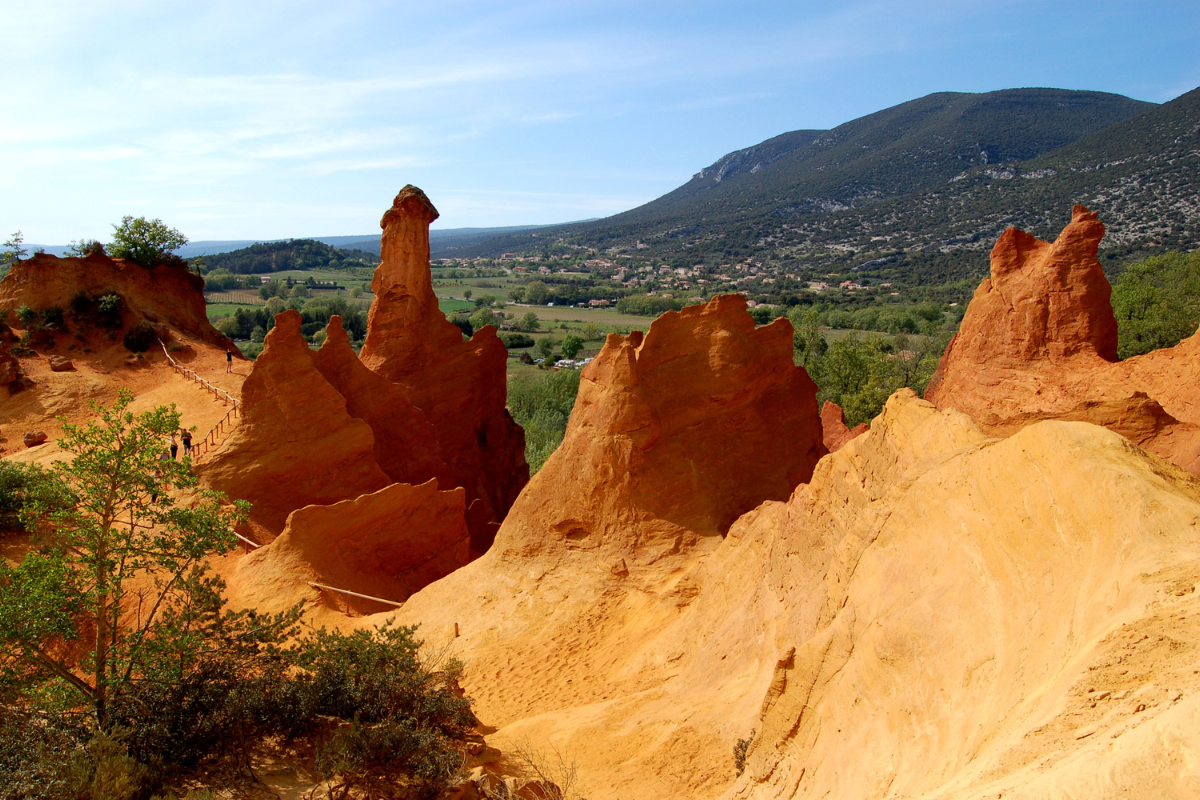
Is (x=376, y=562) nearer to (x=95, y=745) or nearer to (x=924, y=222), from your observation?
(x=95, y=745)

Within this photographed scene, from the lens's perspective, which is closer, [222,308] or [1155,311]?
[1155,311]

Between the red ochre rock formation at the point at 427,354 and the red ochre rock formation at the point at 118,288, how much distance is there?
15978mm

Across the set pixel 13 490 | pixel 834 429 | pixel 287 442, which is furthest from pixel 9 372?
pixel 834 429

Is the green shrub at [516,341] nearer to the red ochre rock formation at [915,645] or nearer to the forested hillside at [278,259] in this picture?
the red ochre rock formation at [915,645]

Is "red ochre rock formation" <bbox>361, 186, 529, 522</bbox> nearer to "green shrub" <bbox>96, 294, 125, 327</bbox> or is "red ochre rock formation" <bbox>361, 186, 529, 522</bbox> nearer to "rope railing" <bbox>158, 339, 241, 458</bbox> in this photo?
"rope railing" <bbox>158, 339, 241, 458</bbox>

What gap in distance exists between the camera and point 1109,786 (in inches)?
148

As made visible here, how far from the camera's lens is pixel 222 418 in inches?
998

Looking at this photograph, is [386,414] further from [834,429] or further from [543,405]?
[543,405]

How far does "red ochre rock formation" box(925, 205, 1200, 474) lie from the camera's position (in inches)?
706

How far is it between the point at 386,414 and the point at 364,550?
563cm

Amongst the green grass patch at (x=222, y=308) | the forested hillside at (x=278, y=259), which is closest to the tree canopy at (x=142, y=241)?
the green grass patch at (x=222, y=308)

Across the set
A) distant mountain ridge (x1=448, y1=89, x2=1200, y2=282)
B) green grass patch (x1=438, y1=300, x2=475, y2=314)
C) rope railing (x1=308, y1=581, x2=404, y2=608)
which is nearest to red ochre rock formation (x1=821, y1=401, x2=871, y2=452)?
rope railing (x1=308, y1=581, x2=404, y2=608)

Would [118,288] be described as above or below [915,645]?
above

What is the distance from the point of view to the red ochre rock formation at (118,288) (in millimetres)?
34094
